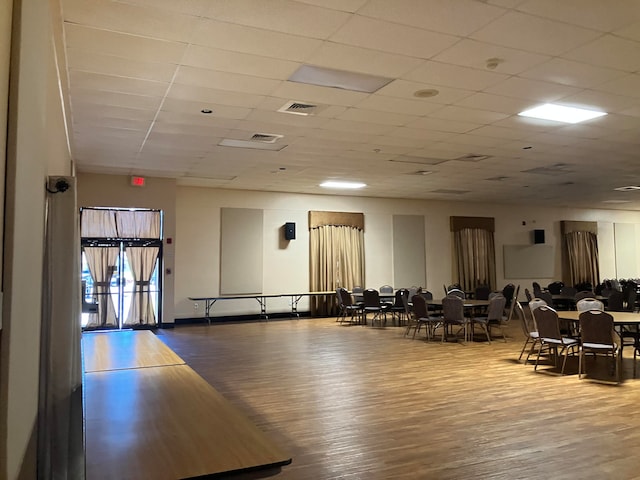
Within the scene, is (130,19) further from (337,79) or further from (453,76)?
(453,76)

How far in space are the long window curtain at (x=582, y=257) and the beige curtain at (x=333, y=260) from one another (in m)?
8.23

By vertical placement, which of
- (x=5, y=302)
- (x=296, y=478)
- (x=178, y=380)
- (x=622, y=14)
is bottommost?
(x=296, y=478)

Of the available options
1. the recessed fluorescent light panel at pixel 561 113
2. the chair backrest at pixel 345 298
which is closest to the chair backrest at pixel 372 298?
the chair backrest at pixel 345 298

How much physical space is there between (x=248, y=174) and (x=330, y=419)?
7.21 m

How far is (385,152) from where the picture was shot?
885cm

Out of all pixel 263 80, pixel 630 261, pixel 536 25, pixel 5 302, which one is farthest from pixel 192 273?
pixel 630 261

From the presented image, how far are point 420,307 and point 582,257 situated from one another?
37.5 feet

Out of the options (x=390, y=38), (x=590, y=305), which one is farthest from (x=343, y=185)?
(x=390, y=38)

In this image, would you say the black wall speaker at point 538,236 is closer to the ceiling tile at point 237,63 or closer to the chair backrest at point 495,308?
the chair backrest at point 495,308

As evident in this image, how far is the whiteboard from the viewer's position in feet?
56.2

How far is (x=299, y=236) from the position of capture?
1409 centimetres

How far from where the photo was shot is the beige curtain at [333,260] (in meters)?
14.1

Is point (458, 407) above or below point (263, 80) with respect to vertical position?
below

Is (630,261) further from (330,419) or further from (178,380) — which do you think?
(178,380)
